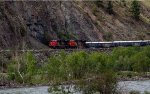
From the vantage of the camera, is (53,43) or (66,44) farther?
(66,44)

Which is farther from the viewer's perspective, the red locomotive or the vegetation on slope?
the red locomotive

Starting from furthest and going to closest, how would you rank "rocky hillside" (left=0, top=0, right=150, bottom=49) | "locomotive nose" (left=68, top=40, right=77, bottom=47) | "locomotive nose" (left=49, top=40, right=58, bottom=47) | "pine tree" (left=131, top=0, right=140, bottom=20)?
"pine tree" (left=131, top=0, right=140, bottom=20) < "locomotive nose" (left=68, top=40, right=77, bottom=47) < "locomotive nose" (left=49, top=40, right=58, bottom=47) < "rocky hillside" (left=0, top=0, right=150, bottom=49)

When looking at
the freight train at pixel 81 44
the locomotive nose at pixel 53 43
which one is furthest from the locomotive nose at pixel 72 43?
the locomotive nose at pixel 53 43

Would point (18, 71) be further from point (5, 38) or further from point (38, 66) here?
point (5, 38)

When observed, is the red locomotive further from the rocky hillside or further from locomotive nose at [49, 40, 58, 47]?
the rocky hillside

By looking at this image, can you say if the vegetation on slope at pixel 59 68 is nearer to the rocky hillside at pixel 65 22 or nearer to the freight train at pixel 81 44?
the freight train at pixel 81 44

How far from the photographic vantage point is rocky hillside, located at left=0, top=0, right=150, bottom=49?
353 ft

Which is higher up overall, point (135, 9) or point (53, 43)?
point (135, 9)

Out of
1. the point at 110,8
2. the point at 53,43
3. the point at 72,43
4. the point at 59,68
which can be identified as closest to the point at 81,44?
the point at 72,43

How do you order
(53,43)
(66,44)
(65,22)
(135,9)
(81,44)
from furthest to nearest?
(135,9), (65,22), (81,44), (66,44), (53,43)

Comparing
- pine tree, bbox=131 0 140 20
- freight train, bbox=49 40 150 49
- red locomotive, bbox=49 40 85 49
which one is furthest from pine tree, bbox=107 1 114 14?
red locomotive, bbox=49 40 85 49

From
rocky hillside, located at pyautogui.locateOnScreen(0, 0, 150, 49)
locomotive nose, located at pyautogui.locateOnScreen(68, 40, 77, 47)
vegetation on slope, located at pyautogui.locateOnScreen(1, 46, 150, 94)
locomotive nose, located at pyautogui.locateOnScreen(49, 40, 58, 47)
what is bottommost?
vegetation on slope, located at pyautogui.locateOnScreen(1, 46, 150, 94)

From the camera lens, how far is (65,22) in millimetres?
125938

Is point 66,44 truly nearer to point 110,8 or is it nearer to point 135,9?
point 110,8
